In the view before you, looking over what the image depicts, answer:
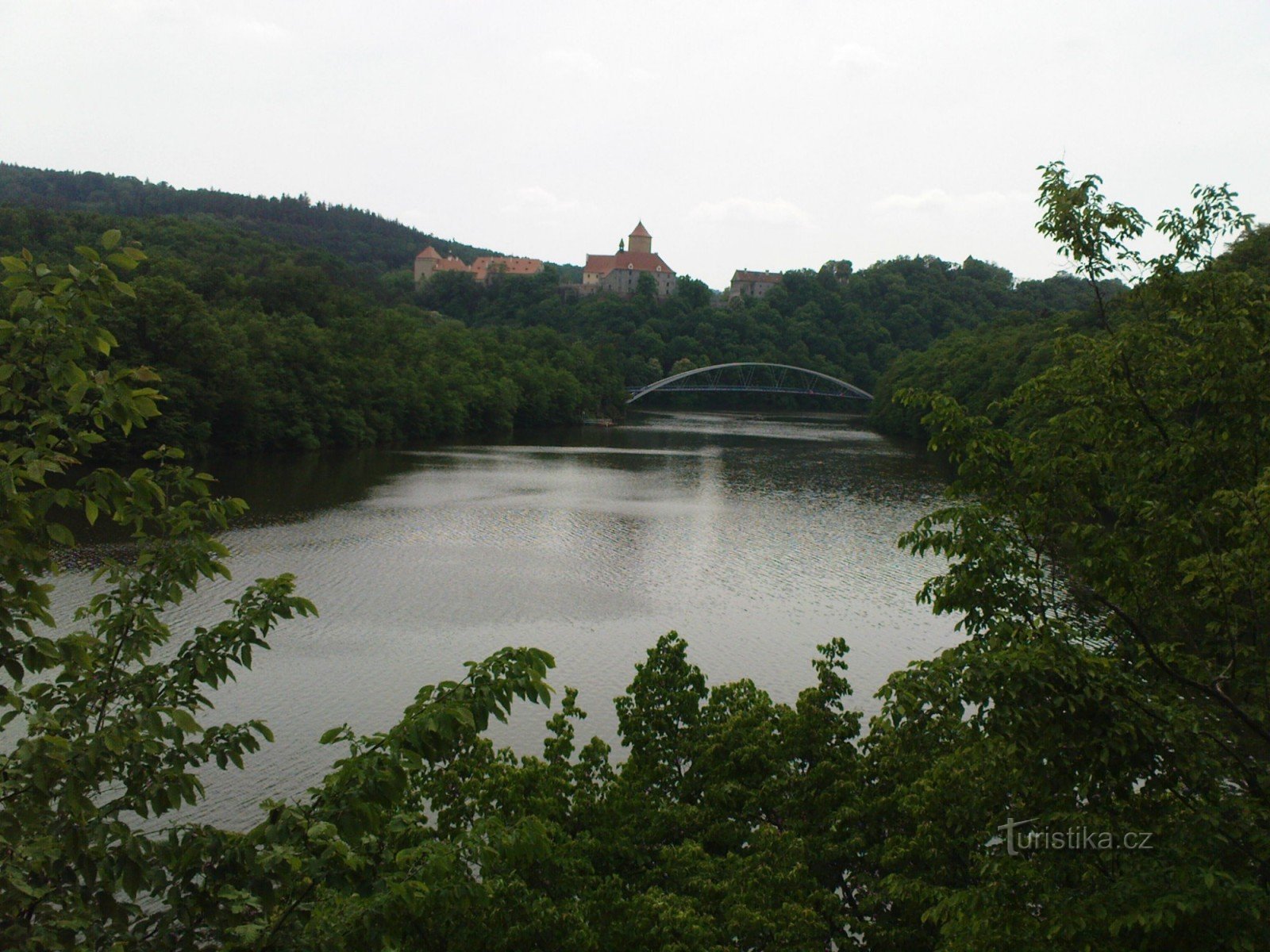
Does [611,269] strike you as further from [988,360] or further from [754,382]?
[988,360]

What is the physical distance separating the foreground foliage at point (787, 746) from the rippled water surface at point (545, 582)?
528 cm

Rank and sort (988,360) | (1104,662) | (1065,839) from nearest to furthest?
(1104,662) < (1065,839) < (988,360)

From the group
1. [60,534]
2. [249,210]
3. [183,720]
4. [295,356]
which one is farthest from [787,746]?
[249,210]

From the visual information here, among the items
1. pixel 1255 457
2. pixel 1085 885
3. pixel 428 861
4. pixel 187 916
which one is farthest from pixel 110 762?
pixel 1255 457

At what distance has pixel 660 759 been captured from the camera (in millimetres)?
8750

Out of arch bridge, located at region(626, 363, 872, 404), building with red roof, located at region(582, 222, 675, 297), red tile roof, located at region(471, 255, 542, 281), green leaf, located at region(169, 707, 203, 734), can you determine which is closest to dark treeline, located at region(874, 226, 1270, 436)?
arch bridge, located at region(626, 363, 872, 404)

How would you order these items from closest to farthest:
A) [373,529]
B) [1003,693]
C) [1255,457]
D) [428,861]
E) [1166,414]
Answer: [428,861], [1003,693], [1255,457], [1166,414], [373,529]

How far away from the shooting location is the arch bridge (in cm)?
10256

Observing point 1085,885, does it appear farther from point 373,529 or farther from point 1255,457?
point 373,529

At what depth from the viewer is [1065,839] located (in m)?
5.66

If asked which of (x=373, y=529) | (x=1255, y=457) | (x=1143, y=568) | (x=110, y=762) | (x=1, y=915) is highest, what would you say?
(x=1255, y=457)

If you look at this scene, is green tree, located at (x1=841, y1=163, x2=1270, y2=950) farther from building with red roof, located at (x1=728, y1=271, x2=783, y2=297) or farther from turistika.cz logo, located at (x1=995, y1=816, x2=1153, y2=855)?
building with red roof, located at (x1=728, y1=271, x2=783, y2=297)

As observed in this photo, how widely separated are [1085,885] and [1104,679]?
4.47 feet

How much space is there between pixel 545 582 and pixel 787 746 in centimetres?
1526
